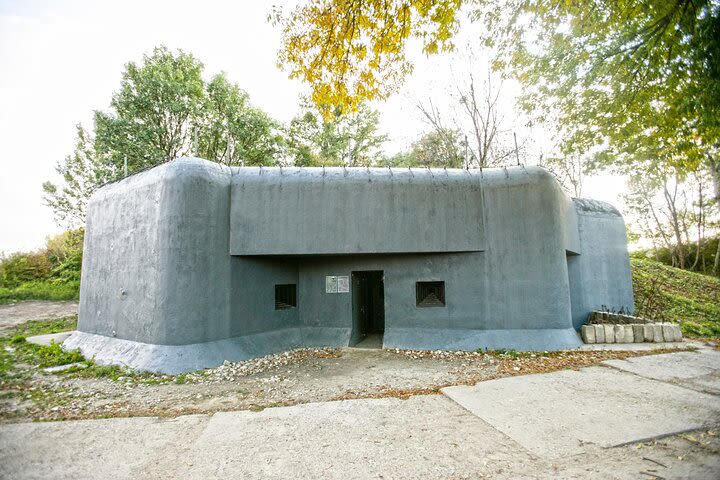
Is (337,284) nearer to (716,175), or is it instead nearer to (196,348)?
(196,348)

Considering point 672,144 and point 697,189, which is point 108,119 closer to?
point 672,144

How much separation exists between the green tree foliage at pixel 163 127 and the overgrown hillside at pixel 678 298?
16.5m

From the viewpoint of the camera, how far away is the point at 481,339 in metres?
7.95

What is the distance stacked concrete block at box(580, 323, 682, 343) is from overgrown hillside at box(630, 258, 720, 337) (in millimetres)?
790

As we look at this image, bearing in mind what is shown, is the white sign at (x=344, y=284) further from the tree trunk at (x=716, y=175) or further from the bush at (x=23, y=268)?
the bush at (x=23, y=268)

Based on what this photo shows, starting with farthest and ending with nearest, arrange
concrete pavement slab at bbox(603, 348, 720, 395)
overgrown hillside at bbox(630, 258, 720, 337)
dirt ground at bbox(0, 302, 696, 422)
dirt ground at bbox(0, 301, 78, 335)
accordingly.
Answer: dirt ground at bbox(0, 301, 78, 335), overgrown hillside at bbox(630, 258, 720, 337), concrete pavement slab at bbox(603, 348, 720, 395), dirt ground at bbox(0, 302, 696, 422)

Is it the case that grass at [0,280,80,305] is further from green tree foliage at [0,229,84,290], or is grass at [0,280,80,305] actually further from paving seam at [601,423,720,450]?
paving seam at [601,423,720,450]

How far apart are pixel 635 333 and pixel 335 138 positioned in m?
18.7

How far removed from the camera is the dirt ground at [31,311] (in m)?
13.0

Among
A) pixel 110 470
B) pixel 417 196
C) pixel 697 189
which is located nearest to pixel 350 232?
pixel 417 196

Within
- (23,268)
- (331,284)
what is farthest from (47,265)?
(331,284)

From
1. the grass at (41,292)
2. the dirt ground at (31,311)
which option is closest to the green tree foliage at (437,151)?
the dirt ground at (31,311)

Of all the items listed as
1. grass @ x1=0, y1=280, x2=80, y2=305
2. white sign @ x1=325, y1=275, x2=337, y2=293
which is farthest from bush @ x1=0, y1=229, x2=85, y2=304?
white sign @ x1=325, y1=275, x2=337, y2=293

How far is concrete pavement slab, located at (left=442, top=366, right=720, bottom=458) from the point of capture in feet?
12.1
